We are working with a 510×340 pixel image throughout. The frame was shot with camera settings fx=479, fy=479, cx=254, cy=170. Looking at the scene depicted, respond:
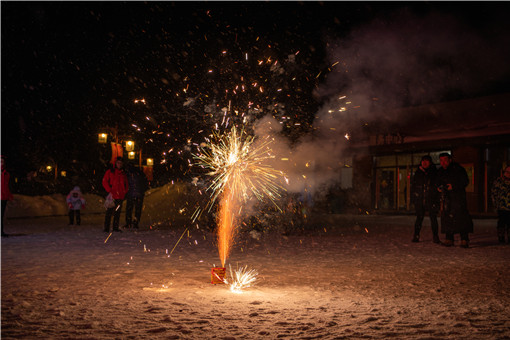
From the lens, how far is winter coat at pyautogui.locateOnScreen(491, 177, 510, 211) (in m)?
10.7

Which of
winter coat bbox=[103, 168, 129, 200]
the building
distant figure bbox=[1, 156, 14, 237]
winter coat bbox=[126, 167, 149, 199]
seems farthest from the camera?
the building

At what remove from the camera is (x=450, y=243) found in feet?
33.1

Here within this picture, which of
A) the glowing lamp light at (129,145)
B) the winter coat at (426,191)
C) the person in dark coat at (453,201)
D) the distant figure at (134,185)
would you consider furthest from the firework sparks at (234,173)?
the glowing lamp light at (129,145)

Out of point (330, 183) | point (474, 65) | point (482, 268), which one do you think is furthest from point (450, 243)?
point (330, 183)

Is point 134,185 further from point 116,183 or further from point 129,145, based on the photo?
point 129,145

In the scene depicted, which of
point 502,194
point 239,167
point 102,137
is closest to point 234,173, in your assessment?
point 239,167

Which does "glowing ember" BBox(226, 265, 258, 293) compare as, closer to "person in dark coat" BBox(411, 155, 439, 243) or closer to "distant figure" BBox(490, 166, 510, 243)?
"person in dark coat" BBox(411, 155, 439, 243)

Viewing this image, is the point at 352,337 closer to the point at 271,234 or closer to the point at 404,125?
the point at 271,234

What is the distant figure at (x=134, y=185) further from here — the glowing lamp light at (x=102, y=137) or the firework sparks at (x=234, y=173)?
the glowing lamp light at (x=102, y=137)

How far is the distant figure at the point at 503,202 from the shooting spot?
1070 cm

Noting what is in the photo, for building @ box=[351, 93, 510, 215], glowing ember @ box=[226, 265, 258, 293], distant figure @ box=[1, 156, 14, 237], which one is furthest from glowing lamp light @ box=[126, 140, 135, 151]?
glowing ember @ box=[226, 265, 258, 293]

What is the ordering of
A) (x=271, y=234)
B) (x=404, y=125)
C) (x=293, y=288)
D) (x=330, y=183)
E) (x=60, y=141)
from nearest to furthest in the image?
(x=293, y=288) → (x=271, y=234) → (x=404, y=125) → (x=330, y=183) → (x=60, y=141)

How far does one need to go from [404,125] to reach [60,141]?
29.8m

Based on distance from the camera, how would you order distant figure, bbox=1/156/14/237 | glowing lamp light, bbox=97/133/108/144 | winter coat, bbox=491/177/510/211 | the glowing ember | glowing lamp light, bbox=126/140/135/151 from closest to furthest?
the glowing ember, winter coat, bbox=491/177/510/211, distant figure, bbox=1/156/14/237, glowing lamp light, bbox=126/140/135/151, glowing lamp light, bbox=97/133/108/144
